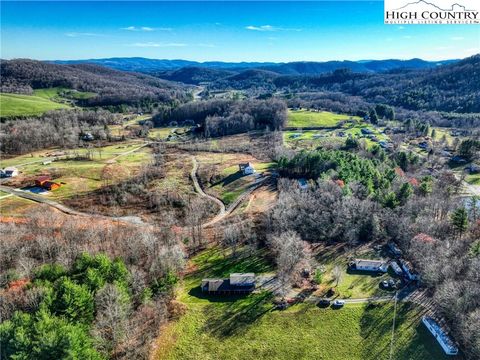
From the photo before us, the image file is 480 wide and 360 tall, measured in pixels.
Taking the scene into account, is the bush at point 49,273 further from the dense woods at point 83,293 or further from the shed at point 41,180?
the shed at point 41,180

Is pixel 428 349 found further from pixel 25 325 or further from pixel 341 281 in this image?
pixel 25 325

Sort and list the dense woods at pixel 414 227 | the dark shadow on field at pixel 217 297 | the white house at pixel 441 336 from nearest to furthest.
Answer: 1. the white house at pixel 441 336
2. the dense woods at pixel 414 227
3. the dark shadow on field at pixel 217 297

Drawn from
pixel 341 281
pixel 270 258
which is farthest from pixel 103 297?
pixel 341 281

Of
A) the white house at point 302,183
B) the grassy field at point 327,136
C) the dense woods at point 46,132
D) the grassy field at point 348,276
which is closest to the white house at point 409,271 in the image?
the grassy field at point 348,276

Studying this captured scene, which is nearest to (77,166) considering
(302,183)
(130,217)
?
(130,217)

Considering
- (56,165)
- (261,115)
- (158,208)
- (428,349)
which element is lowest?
(428,349)

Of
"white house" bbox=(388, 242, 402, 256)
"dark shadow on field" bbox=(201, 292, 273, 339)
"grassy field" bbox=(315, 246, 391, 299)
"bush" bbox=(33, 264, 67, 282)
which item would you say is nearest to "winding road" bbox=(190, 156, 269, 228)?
"grassy field" bbox=(315, 246, 391, 299)
